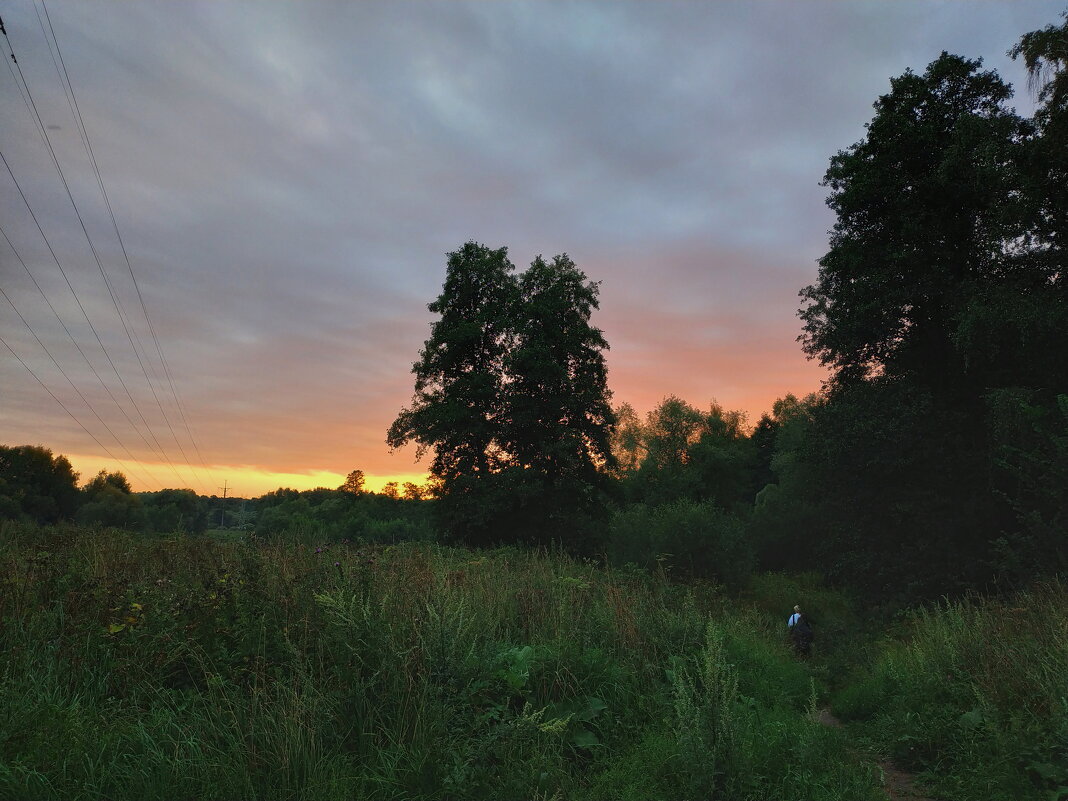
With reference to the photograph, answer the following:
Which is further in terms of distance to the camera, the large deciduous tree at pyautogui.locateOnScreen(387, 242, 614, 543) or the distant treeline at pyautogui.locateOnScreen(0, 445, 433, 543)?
the large deciduous tree at pyautogui.locateOnScreen(387, 242, 614, 543)

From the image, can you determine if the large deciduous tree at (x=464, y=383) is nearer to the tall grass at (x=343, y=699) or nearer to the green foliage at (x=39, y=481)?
the tall grass at (x=343, y=699)

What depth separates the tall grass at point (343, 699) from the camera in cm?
433

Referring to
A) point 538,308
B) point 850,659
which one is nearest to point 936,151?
point 538,308

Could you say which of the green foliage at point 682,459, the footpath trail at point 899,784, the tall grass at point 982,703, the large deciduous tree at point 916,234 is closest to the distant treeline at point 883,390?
the large deciduous tree at point 916,234

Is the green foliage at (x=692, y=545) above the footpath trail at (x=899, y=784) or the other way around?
above

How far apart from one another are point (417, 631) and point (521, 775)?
1643 mm

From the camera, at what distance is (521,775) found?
4.63 m

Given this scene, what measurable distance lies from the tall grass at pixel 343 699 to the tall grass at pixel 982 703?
3.23 feet

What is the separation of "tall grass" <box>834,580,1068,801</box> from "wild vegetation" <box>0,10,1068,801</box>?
43 mm

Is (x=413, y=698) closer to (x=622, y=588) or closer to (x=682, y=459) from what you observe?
(x=622, y=588)

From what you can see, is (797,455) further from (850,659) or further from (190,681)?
(190,681)

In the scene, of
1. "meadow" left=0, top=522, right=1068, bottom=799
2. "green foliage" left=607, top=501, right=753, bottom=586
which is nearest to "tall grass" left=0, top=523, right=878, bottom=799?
"meadow" left=0, top=522, right=1068, bottom=799

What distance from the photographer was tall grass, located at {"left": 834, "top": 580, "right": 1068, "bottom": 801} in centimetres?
586

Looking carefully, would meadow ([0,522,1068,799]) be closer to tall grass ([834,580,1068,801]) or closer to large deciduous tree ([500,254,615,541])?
tall grass ([834,580,1068,801])
